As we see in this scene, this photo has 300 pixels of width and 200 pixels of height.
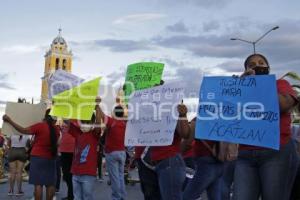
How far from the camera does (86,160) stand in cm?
660

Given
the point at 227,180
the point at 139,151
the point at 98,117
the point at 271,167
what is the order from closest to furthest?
the point at 271,167 < the point at 139,151 < the point at 98,117 < the point at 227,180

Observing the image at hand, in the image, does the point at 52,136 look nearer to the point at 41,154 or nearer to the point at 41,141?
the point at 41,141

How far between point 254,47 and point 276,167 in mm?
Result: 27208

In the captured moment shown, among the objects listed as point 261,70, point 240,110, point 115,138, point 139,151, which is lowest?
point 139,151

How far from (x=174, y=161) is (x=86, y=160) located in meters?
1.73

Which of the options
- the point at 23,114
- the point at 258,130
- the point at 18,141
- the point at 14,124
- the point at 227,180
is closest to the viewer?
the point at 258,130

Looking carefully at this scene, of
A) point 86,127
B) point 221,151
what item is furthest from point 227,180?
point 86,127

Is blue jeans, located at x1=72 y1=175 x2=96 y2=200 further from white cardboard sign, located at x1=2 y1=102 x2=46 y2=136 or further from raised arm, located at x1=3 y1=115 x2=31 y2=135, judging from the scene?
white cardboard sign, located at x1=2 y1=102 x2=46 y2=136

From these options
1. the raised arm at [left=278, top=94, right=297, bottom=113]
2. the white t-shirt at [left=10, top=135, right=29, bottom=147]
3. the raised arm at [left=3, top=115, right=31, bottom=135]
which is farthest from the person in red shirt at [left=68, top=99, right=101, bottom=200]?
the white t-shirt at [left=10, top=135, right=29, bottom=147]

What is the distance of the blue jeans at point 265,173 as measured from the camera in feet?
13.3

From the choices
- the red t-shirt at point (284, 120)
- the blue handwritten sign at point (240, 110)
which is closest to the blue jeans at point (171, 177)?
the blue handwritten sign at point (240, 110)

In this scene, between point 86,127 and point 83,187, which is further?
Answer: point 86,127

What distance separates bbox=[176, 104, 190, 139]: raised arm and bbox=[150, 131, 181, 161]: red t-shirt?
15cm

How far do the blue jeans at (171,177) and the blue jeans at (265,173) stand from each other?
104 centimetres
